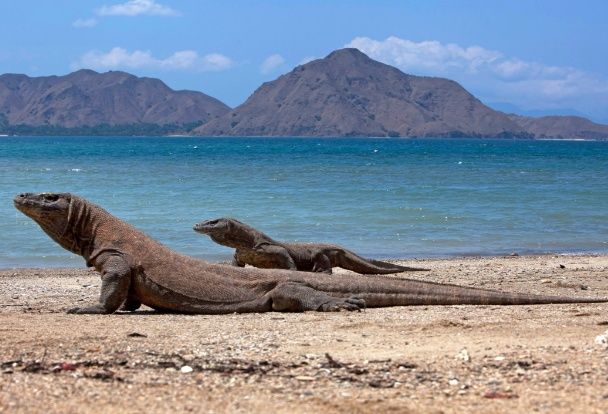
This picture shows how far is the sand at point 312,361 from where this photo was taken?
5.76 m

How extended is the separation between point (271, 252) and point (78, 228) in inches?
126

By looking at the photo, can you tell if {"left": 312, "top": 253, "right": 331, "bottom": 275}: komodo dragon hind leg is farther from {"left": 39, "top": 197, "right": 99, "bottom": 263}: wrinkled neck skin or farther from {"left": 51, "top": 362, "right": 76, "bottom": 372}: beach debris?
{"left": 51, "top": 362, "right": 76, "bottom": 372}: beach debris

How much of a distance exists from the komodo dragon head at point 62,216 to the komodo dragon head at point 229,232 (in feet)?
7.96

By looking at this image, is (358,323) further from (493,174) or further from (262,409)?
(493,174)

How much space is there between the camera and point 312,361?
6.95m

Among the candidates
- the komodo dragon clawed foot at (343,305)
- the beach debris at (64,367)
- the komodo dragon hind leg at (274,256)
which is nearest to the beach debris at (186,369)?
the beach debris at (64,367)

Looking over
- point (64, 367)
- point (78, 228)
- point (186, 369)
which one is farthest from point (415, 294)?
point (64, 367)

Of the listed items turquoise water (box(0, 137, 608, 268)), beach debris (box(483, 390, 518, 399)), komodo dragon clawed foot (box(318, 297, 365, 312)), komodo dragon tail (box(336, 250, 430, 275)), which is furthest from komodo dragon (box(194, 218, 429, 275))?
beach debris (box(483, 390, 518, 399))

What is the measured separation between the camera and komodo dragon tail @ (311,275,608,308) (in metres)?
10.4

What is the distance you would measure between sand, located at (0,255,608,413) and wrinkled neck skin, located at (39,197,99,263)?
0.69 m

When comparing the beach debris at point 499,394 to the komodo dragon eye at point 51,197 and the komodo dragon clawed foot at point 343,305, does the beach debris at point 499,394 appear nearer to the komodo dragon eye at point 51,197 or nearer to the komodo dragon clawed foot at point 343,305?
the komodo dragon clawed foot at point 343,305

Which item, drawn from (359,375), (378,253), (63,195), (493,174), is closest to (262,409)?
(359,375)

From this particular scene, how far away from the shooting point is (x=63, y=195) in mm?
10492

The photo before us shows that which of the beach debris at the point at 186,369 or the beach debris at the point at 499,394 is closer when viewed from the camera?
the beach debris at the point at 499,394
